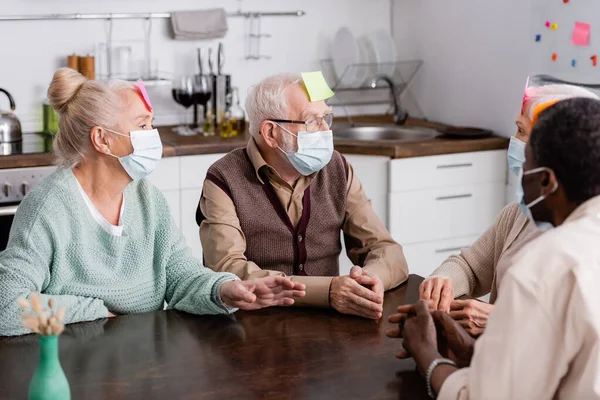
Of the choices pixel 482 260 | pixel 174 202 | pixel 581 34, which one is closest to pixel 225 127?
pixel 174 202

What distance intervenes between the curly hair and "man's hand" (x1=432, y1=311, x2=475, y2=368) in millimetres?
437

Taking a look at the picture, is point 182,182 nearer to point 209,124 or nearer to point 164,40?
point 209,124

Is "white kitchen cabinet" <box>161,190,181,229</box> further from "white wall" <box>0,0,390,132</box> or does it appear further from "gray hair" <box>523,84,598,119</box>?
"gray hair" <box>523,84,598,119</box>

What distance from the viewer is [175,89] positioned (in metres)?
4.23

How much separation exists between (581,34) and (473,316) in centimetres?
199

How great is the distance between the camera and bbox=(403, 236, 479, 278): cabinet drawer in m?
4.07

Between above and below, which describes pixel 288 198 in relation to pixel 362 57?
below

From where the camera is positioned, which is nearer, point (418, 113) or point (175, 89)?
point (175, 89)

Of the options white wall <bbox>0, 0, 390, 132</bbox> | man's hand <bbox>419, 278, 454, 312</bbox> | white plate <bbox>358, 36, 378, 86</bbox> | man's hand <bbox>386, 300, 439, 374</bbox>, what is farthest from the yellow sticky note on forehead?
white plate <bbox>358, 36, 378, 86</bbox>

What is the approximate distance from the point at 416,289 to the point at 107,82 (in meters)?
0.98

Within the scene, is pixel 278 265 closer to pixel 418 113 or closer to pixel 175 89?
pixel 175 89

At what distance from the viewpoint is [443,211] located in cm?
409

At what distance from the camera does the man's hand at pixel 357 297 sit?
7.16ft

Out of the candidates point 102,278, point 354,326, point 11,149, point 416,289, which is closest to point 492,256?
point 416,289
